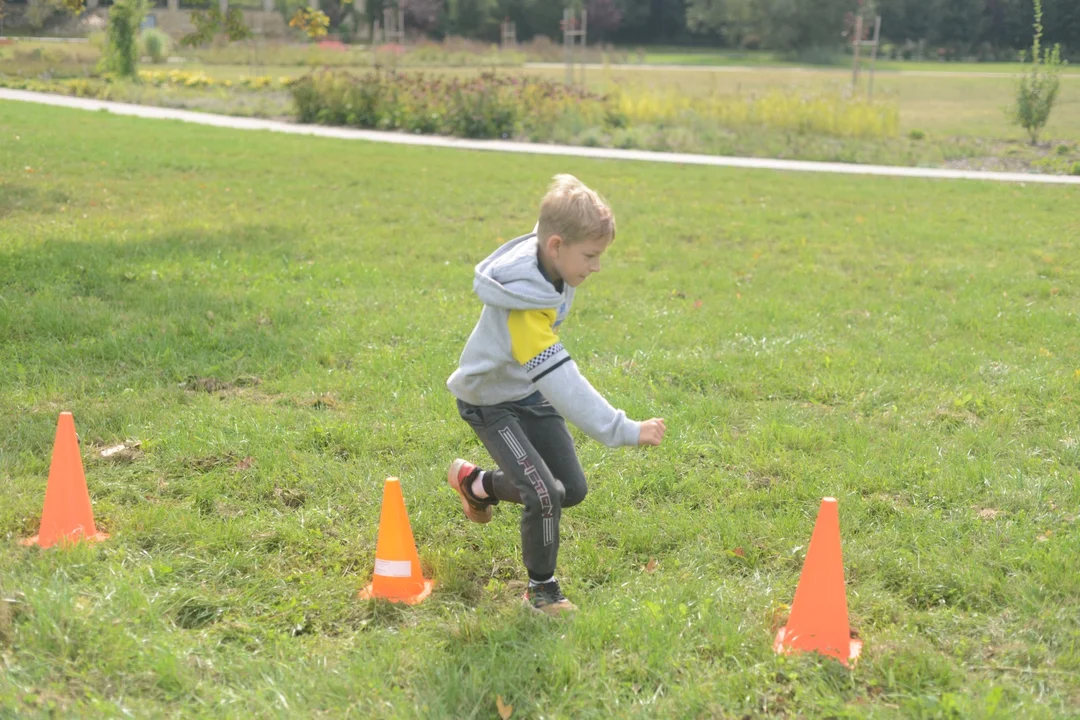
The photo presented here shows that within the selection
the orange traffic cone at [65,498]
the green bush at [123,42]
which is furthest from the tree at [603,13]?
the orange traffic cone at [65,498]

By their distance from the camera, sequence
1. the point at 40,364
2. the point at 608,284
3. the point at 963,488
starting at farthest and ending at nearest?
the point at 608,284
the point at 40,364
the point at 963,488

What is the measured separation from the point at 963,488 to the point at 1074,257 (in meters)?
6.13

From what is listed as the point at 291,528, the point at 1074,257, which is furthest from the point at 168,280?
the point at 1074,257

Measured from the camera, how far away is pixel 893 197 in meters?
13.7

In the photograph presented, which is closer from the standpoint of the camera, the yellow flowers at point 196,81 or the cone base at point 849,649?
the cone base at point 849,649

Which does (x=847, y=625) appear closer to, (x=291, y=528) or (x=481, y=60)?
(x=291, y=528)

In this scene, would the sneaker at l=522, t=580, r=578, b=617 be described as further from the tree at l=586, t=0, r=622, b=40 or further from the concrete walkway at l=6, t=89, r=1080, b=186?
the tree at l=586, t=0, r=622, b=40

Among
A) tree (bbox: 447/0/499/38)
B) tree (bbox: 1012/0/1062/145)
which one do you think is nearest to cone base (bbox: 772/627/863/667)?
tree (bbox: 1012/0/1062/145)

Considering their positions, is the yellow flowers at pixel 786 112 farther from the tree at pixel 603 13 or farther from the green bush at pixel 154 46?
the tree at pixel 603 13

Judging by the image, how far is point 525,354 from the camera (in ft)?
11.4

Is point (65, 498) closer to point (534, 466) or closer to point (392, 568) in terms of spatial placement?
point (392, 568)

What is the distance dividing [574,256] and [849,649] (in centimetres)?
157

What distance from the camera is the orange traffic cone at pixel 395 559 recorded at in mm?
3715

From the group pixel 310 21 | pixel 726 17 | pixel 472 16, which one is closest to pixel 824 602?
pixel 310 21
